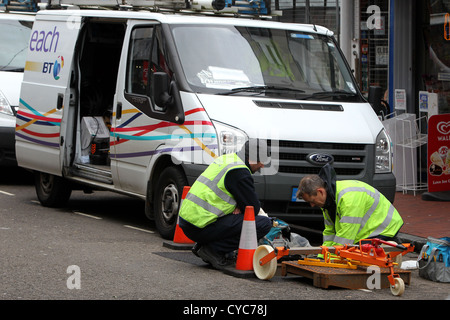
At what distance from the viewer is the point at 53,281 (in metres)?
8.14

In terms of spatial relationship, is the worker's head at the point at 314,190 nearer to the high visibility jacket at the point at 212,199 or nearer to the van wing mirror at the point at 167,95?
the high visibility jacket at the point at 212,199

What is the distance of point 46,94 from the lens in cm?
1267

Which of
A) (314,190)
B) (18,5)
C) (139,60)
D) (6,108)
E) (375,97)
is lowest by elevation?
(314,190)

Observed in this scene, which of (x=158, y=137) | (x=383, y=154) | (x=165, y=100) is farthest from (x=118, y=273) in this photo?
(x=383, y=154)

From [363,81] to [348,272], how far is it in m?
9.69

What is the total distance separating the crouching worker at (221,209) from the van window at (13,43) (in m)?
7.81

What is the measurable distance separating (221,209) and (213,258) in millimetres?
458

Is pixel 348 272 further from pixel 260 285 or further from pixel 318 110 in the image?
pixel 318 110

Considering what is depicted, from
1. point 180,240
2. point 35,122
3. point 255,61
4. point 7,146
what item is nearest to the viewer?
point 180,240

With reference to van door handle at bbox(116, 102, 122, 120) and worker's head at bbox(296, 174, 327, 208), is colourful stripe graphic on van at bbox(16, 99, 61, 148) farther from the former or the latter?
worker's head at bbox(296, 174, 327, 208)

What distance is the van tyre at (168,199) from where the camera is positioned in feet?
33.8

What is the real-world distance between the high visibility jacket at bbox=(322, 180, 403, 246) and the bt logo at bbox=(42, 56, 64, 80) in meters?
4.96

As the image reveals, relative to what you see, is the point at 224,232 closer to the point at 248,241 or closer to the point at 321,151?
the point at 248,241
